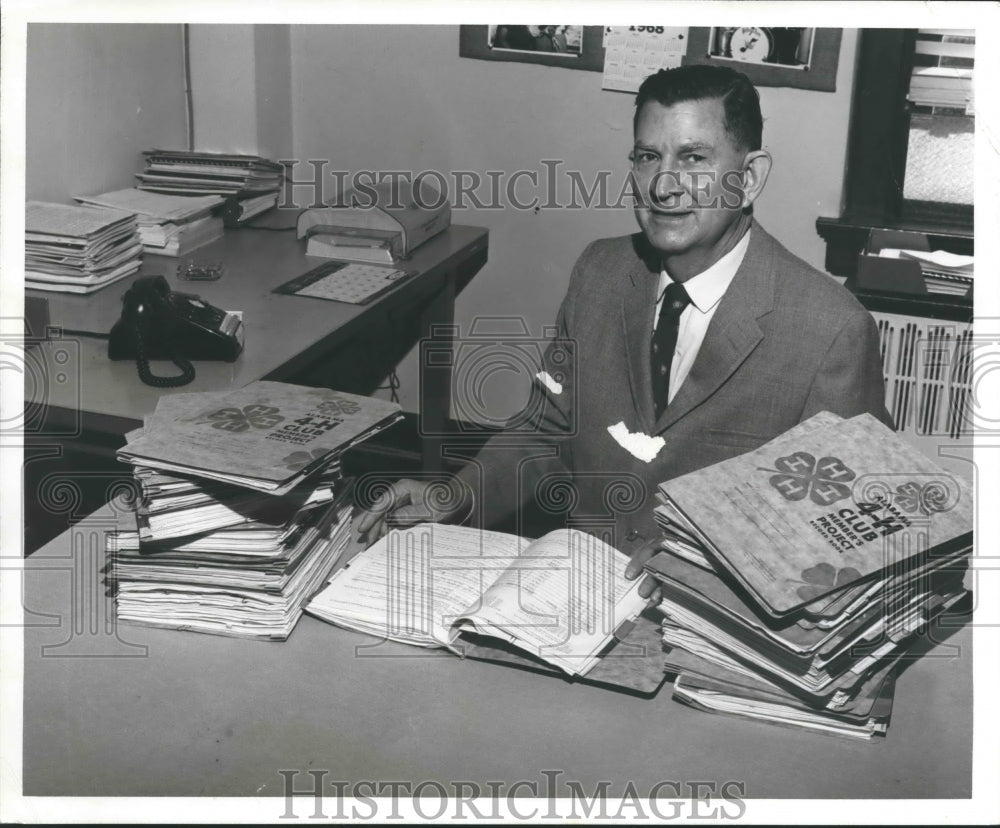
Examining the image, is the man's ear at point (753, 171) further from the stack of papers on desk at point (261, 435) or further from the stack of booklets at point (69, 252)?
the stack of booklets at point (69, 252)

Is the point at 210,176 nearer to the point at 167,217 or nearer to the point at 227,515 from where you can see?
the point at 167,217

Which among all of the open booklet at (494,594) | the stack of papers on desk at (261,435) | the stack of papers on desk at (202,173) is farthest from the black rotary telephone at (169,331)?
the stack of papers on desk at (202,173)

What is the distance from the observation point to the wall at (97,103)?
8.41 ft

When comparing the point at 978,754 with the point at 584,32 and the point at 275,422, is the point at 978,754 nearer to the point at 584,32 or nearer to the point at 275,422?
the point at 275,422

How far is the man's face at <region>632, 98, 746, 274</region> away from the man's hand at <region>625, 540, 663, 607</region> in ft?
1.98

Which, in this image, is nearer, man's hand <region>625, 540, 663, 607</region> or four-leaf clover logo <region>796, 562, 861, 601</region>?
four-leaf clover logo <region>796, 562, 861, 601</region>

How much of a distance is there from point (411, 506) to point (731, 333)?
612mm

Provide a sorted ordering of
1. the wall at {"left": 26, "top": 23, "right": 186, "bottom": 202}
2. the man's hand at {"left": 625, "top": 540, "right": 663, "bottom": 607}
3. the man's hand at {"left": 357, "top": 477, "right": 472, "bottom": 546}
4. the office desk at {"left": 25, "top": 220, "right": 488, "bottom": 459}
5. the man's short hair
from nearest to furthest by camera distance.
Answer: the man's hand at {"left": 625, "top": 540, "right": 663, "bottom": 607}, the man's hand at {"left": 357, "top": 477, "right": 472, "bottom": 546}, the man's short hair, the office desk at {"left": 25, "top": 220, "right": 488, "bottom": 459}, the wall at {"left": 26, "top": 23, "right": 186, "bottom": 202}

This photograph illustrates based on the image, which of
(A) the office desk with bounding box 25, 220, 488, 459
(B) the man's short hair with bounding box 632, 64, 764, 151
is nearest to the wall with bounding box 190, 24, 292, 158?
(A) the office desk with bounding box 25, 220, 488, 459

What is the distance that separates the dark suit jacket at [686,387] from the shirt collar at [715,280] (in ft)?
0.10

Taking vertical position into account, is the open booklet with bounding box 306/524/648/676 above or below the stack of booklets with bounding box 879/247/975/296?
below

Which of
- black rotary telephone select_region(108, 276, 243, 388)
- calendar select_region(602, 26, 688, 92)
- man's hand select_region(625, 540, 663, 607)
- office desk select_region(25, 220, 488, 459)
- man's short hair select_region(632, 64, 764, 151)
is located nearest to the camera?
man's hand select_region(625, 540, 663, 607)

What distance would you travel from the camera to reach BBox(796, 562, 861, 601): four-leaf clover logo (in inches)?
42.1

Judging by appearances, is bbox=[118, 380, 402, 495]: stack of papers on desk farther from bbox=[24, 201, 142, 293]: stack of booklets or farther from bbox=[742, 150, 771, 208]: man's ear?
bbox=[24, 201, 142, 293]: stack of booklets
